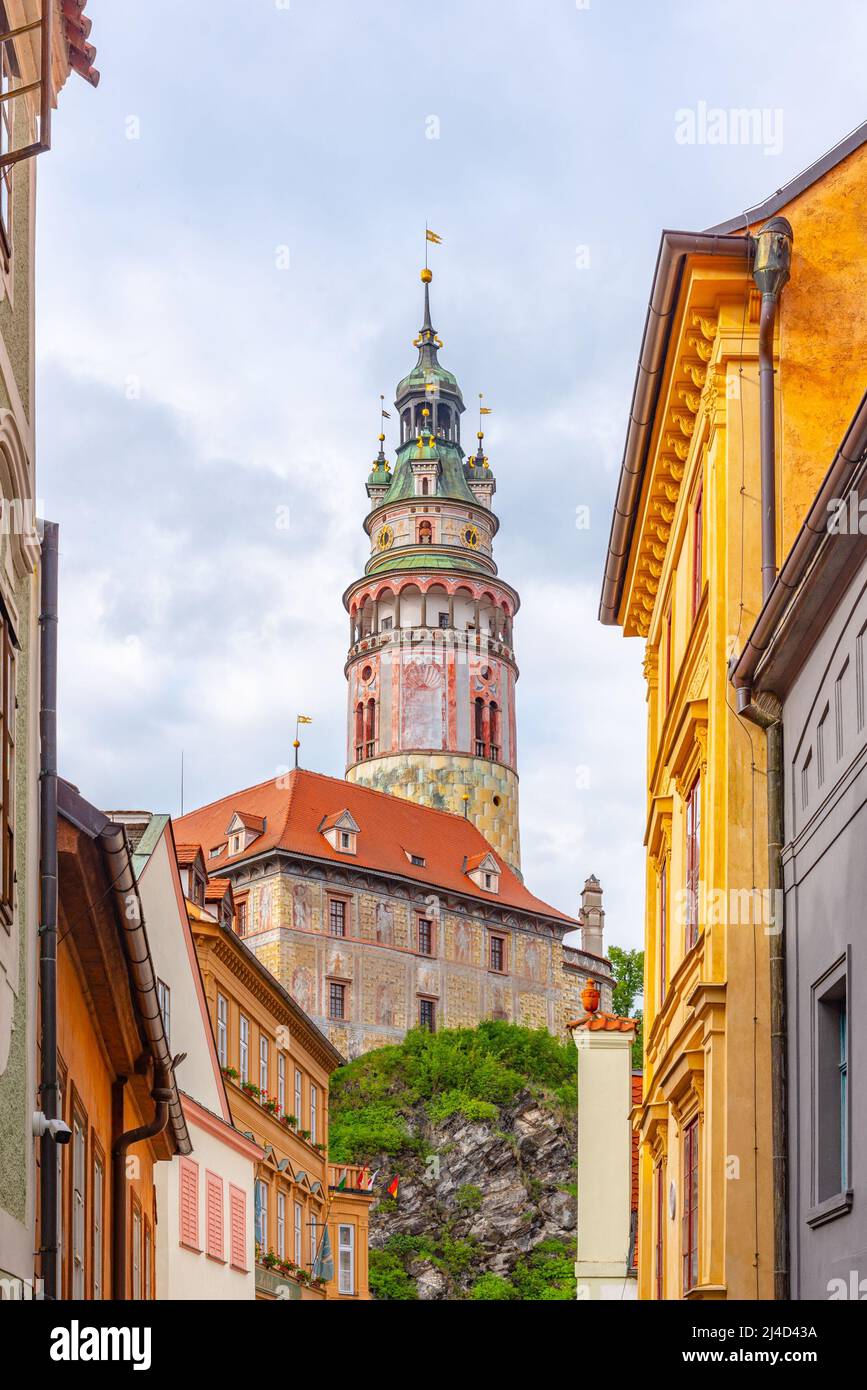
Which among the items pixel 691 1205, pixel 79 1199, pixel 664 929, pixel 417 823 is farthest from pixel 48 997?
pixel 417 823

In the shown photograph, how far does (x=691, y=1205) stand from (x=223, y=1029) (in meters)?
18.1

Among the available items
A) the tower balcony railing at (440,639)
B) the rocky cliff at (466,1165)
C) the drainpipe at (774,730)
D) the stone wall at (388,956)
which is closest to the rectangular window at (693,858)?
the drainpipe at (774,730)

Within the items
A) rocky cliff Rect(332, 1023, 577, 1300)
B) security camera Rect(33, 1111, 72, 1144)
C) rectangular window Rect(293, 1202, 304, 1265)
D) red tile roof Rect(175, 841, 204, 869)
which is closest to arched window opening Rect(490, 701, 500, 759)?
rocky cliff Rect(332, 1023, 577, 1300)

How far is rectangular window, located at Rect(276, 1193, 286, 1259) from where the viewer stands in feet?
123

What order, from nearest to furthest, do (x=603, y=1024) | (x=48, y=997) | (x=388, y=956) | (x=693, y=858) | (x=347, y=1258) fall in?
(x=48, y=997) < (x=693, y=858) < (x=603, y=1024) < (x=347, y=1258) < (x=388, y=956)

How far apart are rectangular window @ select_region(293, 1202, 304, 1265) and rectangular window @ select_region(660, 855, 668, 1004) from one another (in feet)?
71.2

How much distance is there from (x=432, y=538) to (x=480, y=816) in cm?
1460

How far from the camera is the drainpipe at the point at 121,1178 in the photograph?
15.7 metres

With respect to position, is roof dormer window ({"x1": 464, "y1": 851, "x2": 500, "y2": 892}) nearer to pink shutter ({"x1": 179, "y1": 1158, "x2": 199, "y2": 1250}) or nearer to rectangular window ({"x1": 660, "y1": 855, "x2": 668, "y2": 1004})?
pink shutter ({"x1": 179, "y1": 1158, "x2": 199, "y2": 1250})

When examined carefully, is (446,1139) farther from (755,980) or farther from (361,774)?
(755,980)

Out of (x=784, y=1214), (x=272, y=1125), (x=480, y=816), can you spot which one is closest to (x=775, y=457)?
(x=784, y=1214)

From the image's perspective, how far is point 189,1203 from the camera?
25875mm

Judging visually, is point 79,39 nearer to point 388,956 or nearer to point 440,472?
point 388,956

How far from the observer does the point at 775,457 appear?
15414mm
